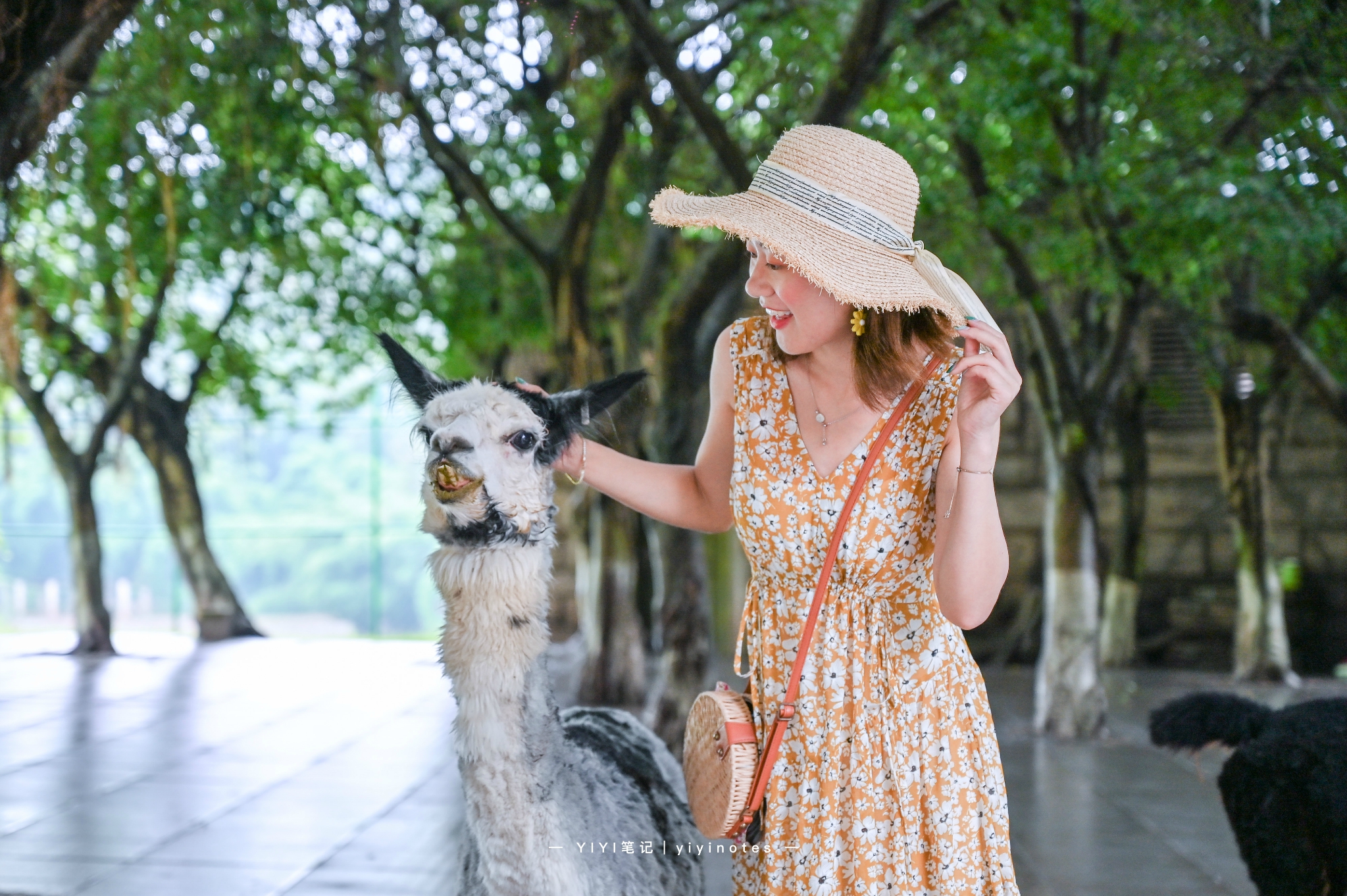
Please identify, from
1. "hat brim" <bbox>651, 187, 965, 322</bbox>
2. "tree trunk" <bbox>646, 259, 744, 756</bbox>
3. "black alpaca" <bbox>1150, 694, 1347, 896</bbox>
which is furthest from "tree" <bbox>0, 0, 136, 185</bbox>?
"tree trunk" <bbox>646, 259, 744, 756</bbox>

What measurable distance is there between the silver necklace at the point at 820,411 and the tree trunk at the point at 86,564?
1248cm

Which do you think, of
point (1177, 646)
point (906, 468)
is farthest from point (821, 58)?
point (1177, 646)

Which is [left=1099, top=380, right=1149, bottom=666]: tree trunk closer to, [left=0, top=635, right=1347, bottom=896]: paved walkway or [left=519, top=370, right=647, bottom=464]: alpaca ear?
[left=0, top=635, right=1347, bottom=896]: paved walkway

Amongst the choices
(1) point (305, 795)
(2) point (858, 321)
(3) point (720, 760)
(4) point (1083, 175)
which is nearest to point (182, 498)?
(1) point (305, 795)

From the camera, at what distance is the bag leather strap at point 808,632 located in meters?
2.05

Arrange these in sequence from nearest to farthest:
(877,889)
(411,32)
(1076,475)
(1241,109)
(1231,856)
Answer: (877,889)
(1231,856)
(411,32)
(1241,109)
(1076,475)

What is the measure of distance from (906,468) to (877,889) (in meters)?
0.74

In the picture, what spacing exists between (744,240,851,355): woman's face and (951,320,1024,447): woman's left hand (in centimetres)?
28

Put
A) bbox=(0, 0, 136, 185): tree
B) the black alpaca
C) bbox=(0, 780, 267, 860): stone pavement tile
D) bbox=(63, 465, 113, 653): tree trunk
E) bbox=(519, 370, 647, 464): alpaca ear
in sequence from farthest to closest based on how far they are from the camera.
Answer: bbox=(63, 465, 113, 653): tree trunk
bbox=(0, 780, 267, 860): stone pavement tile
bbox=(0, 0, 136, 185): tree
the black alpaca
bbox=(519, 370, 647, 464): alpaca ear

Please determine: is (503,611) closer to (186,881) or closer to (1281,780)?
(1281,780)

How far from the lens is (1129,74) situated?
793cm

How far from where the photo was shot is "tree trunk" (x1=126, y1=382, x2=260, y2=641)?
1360 centimetres

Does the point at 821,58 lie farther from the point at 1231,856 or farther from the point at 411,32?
the point at 1231,856

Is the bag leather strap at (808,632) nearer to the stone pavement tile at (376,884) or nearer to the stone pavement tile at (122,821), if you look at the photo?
the stone pavement tile at (376,884)
